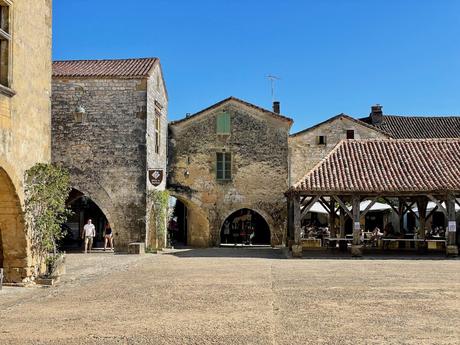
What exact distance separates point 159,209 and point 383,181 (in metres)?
8.32

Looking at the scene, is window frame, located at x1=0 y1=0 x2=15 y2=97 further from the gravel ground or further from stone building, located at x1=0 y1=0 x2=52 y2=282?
the gravel ground

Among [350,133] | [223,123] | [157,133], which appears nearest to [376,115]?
[350,133]

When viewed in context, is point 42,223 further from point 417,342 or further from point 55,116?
point 55,116

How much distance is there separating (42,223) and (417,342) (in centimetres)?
778

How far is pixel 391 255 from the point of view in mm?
19547

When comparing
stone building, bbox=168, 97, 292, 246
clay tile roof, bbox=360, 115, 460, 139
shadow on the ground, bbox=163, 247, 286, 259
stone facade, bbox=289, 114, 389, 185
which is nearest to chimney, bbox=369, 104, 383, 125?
clay tile roof, bbox=360, 115, 460, 139

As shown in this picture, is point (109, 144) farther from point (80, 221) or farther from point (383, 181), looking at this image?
point (383, 181)

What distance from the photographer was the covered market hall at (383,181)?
1870 centimetres

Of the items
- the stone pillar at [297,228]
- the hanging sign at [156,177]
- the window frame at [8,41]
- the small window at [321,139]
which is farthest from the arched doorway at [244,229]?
the window frame at [8,41]

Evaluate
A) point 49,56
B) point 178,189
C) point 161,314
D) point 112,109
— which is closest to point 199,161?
point 178,189

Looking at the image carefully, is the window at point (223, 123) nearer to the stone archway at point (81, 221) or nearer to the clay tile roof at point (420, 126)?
the stone archway at point (81, 221)

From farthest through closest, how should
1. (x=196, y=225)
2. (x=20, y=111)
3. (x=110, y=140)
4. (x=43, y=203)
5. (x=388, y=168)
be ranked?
→ (x=196, y=225)
(x=110, y=140)
(x=388, y=168)
(x=43, y=203)
(x=20, y=111)

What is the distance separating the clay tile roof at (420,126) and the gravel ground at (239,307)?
2143 centimetres

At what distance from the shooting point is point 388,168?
66.5 ft
